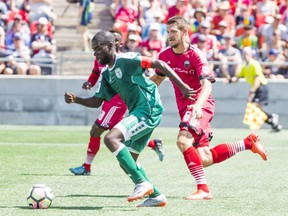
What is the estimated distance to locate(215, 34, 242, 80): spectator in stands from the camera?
74.1ft

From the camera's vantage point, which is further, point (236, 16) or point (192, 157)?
point (236, 16)

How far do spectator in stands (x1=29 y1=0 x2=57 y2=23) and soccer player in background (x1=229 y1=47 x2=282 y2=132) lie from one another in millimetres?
5435

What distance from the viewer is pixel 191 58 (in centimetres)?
1085

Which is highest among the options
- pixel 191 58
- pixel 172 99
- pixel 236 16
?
pixel 191 58

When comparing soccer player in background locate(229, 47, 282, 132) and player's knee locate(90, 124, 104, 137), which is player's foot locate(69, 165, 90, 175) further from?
soccer player in background locate(229, 47, 282, 132)

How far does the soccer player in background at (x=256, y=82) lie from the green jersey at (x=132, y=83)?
457 inches

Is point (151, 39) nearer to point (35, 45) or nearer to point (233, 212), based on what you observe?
point (35, 45)

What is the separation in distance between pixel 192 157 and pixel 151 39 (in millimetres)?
12648

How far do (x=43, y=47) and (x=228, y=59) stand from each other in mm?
4411

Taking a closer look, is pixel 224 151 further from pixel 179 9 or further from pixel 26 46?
pixel 179 9

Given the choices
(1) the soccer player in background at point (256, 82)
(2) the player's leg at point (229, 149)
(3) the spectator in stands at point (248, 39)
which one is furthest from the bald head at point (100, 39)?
(3) the spectator in stands at point (248, 39)

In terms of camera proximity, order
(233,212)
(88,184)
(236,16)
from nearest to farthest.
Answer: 1. (233,212)
2. (88,184)
3. (236,16)

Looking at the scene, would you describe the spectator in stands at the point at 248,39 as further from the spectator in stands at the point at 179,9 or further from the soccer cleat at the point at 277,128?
the soccer cleat at the point at 277,128

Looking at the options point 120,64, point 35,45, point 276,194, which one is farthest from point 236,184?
point 35,45
